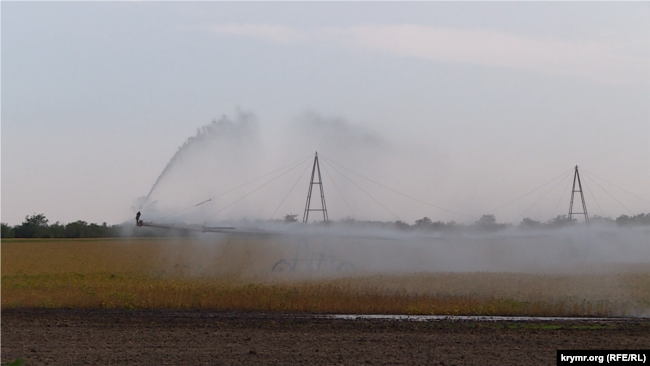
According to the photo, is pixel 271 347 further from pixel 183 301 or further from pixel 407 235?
pixel 407 235

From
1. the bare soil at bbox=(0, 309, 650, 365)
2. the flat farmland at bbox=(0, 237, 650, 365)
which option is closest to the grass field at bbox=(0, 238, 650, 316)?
the flat farmland at bbox=(0, 237, 650, 365)

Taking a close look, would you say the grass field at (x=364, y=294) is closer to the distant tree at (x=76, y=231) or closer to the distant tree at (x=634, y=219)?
the distant tree at (x=634, y=219)

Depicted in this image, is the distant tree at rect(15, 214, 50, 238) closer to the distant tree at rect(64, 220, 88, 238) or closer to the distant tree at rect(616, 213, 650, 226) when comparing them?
the distant tree at rect(64, 220, 88, 238)

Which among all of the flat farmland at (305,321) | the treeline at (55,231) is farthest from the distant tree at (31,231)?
the flat farmland at (305,321)

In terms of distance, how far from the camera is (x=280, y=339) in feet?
72.2

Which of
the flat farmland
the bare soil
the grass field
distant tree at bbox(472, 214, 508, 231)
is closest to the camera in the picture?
the bare soil

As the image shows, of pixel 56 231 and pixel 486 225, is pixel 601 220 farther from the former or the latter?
pixel 56 231

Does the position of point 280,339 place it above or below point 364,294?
below

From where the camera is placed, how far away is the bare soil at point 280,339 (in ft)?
61.2

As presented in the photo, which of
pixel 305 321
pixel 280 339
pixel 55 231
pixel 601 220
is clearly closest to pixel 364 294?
pixel 305 321

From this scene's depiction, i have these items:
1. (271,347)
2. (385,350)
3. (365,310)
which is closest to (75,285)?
(365,310)

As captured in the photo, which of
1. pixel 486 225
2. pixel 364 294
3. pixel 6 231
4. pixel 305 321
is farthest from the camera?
pixel 6 231

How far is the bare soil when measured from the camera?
18656mm

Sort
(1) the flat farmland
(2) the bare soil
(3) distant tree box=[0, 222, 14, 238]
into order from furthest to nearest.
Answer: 1. (3) distant tree box=[0, 222, 14, 238]
2. (1) the flat farmland
3. (2) the bare soil
